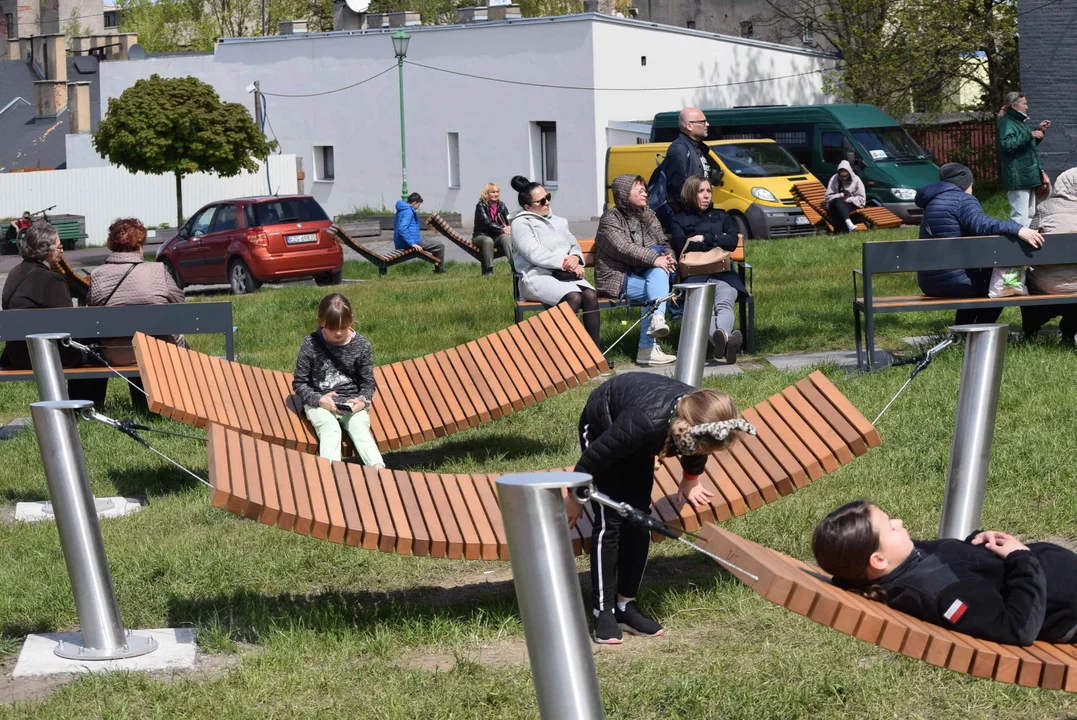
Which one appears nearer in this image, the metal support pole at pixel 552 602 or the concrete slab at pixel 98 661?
the metal support pole at pixel 552 602

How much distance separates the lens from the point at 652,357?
10.6 m

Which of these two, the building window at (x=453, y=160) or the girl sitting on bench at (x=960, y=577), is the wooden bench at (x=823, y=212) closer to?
the building window at (x=453, y=160)

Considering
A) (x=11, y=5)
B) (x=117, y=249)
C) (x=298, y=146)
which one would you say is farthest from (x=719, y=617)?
(x=11, y=5)

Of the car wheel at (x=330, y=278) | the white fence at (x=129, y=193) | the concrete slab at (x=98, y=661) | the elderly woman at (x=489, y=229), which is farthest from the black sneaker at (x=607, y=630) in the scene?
the white fence at (x=129, y=193)

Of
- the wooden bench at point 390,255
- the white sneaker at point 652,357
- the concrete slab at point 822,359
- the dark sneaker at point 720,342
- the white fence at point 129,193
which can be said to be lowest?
the concrete slab at point 822,359

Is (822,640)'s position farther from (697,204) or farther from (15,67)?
(15,67)

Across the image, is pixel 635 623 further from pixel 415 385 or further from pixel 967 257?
pixel 967 257

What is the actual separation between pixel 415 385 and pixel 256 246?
1364 centimetres

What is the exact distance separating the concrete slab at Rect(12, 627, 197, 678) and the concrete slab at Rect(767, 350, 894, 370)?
5914 millimetres

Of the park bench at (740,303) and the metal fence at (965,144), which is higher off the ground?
the metal fence at (965,144)

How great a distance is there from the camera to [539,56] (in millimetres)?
36844

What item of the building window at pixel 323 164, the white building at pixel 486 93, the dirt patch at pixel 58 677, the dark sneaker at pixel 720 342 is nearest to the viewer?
the dirt patch at pixel 58 677

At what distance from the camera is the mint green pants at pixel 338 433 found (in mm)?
7332

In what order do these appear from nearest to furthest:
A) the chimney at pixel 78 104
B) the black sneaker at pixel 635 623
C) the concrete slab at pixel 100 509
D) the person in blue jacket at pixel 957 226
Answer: the black sneaker at pixel 635 623
the concrete slab at pixel 100 509
the person in blue jacket at pixel 957 226
the chimney at pixel 78 104
